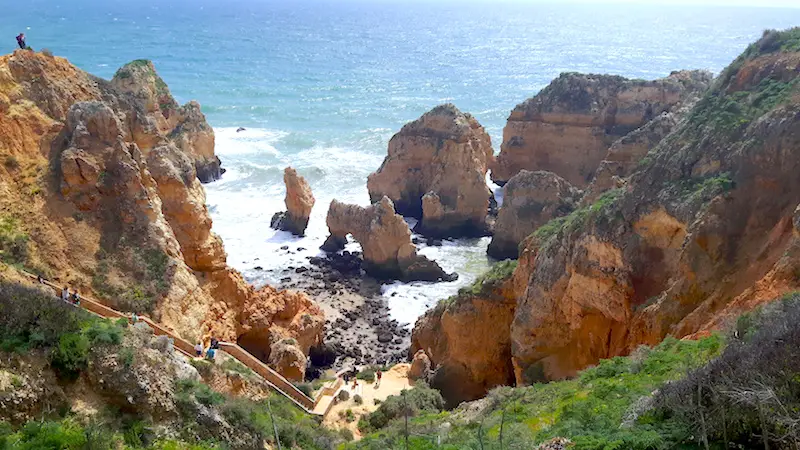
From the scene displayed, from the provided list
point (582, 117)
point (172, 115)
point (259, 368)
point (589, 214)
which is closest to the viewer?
point (259, 368)

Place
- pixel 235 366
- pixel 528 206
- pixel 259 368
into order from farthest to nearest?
1. pixel 528 206
2. pixel 259 368
3. pixel 235 366

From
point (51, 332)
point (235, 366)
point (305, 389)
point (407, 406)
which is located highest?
point (51, 332)

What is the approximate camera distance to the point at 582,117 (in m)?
51.4

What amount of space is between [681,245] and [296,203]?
103ft

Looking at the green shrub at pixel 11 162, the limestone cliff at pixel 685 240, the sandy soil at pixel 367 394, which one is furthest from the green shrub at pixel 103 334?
the limestone cliff at pixel 685 240

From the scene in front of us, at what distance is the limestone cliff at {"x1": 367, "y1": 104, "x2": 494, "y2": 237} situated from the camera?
47.5 m

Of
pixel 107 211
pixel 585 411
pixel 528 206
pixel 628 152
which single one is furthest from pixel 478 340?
pixel 528 206

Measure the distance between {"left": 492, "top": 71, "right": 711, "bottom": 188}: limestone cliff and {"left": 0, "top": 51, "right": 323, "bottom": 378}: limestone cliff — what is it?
105 feet

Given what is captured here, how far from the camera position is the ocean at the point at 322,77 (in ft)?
161

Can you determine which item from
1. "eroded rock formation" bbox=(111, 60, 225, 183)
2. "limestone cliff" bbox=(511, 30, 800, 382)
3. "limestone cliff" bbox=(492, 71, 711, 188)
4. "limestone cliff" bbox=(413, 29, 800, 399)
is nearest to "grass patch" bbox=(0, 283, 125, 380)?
"limestone cliff" bbox=(413, 29, 800, 399)

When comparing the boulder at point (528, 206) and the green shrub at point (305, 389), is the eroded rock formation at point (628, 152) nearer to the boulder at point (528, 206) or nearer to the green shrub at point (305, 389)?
the boulder at point (528, 206)

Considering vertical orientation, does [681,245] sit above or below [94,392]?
above

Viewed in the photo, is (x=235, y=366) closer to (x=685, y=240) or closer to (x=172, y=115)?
(x=685, y=240)

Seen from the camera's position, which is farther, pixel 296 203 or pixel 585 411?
pixel 296 203
